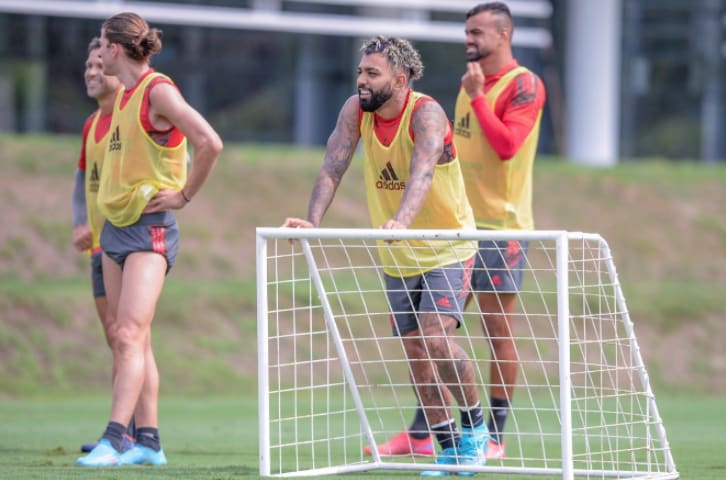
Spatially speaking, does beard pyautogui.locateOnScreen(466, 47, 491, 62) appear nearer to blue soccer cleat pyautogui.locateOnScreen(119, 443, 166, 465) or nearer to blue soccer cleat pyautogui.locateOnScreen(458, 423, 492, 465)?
blue soccer cleat pyautogui.locateOnScreen(458, 423, 492, 465)

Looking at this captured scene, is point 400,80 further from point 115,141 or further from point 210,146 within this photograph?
point 115,141

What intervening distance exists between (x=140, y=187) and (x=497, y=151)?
2129mm

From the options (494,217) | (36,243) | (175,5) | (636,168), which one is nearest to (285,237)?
(494,217)

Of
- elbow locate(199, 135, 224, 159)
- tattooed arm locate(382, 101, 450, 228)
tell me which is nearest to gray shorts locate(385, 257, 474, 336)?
tattooed arm locate(382, 101, 450, 228)

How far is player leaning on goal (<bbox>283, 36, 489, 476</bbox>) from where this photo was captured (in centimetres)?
635

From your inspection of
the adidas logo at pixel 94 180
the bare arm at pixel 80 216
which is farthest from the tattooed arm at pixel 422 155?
the bare arm at pixel 80 216

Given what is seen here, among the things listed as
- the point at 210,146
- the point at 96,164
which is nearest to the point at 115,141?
the point at 210,146

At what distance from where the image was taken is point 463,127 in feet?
25.6

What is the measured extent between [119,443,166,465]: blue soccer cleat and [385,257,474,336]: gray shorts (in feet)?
4.73

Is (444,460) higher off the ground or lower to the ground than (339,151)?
lower

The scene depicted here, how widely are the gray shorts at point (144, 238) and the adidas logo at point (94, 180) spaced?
0.89 meters

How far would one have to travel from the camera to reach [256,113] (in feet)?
86.4

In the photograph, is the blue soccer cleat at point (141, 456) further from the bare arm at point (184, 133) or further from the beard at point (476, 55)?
the beard at point (476, 55)

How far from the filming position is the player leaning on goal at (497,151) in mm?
7492
